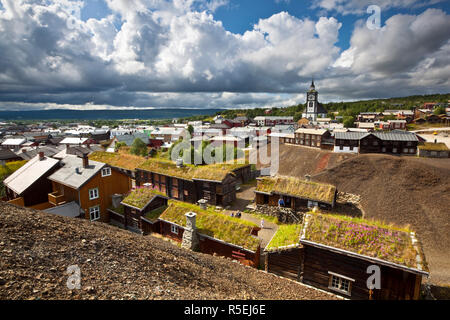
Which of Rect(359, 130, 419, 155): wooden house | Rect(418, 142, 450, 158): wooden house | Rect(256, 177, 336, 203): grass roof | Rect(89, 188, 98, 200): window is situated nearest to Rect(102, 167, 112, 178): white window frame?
Rect(89, 188, 98, 200): window

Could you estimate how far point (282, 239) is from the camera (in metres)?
16.5

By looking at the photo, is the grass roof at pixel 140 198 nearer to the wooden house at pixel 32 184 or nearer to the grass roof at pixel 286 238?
the wooden house at pixel 32 184

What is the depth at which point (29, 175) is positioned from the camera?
28938mm

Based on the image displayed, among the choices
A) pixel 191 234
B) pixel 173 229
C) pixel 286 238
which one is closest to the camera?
pixel 286 238

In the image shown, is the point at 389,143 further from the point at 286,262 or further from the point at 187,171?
the point at 286,262

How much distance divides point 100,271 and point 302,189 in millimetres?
23454

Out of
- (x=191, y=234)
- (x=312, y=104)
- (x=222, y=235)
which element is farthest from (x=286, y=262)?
(x=312, y=104)

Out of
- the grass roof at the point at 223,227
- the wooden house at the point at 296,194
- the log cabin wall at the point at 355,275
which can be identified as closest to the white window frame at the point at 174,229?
A: the grass roof at the point at 223,227

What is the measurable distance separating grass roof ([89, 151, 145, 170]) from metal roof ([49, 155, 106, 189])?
12.1m


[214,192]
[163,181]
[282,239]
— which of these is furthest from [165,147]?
[282,239]

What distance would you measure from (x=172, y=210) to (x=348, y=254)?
1559cm

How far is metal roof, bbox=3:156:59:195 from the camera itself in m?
27.1
